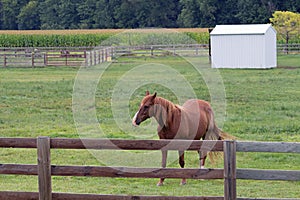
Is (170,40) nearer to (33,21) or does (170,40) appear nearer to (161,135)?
(33,21)

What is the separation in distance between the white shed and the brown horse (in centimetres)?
2708

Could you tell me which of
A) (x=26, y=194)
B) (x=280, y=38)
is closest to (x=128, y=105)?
(x=26, y=194)

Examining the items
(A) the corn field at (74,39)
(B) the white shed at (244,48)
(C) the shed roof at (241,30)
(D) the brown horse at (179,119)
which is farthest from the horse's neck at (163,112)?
(A) the corn field at (74,39)

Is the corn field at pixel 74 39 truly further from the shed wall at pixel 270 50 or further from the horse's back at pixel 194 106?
the horse's back at pixel 194 106

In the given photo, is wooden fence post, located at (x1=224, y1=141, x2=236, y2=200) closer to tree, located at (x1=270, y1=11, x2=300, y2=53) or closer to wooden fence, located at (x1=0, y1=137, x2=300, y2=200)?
wooden fence, located at (x1=0, y1=137, x2=300, y2=200)

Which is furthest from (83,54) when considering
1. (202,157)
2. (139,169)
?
(139,169)

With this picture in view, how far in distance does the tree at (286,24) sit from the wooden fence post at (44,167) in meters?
50.1

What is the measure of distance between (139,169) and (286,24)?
54.9 metres

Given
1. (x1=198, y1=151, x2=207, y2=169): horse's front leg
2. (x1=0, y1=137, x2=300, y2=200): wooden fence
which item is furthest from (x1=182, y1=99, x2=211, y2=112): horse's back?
(x1=0, y1=137, x2=300, y2=200): wooden fence

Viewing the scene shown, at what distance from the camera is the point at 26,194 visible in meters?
7.27

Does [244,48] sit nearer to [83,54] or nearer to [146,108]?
[83,54]

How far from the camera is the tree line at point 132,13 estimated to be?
85.1m

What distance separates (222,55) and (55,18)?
59832mm

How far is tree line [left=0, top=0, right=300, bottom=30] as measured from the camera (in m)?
85.1
